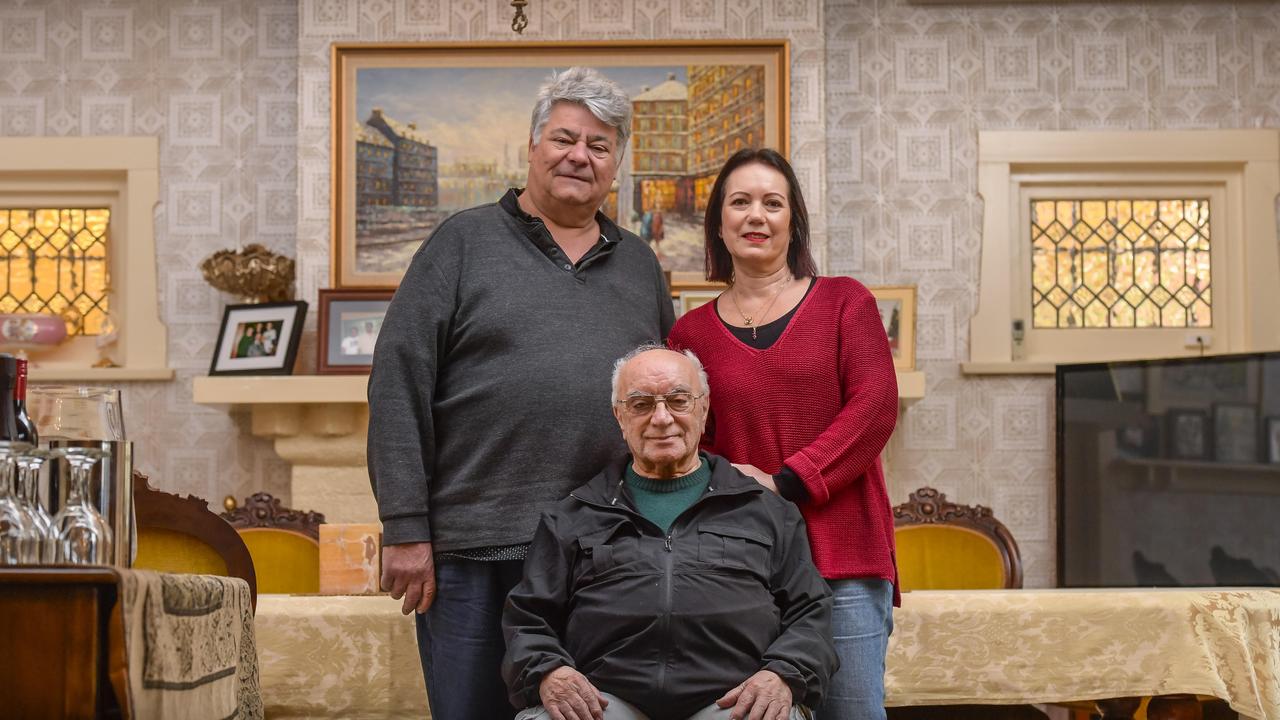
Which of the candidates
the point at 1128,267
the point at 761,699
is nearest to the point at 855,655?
the point at 761,699

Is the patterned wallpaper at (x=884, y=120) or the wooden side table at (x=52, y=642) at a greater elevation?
the patterned wallpaper at (x=884, y=120)

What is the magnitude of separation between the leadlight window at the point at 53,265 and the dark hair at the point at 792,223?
359 centimetres

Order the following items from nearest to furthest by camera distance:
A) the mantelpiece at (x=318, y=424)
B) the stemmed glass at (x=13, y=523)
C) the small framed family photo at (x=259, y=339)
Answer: the stemmed glass at (x=13, y=523)
the mantelpiece at (x=318, y=424)
the small framed family photo at (x=259, y=339)

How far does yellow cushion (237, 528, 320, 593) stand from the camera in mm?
3523

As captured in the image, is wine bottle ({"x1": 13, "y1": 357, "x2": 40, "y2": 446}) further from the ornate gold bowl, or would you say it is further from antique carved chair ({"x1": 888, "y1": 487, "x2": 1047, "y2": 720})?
the ornate gold bowl

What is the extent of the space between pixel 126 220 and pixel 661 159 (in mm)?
2206

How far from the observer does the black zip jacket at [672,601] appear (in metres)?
1.96

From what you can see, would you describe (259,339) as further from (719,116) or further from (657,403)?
(657,403)

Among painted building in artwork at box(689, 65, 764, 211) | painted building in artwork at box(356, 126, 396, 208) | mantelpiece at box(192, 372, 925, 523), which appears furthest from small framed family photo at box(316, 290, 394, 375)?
painted building in artwork at box(689, 65, 764, 211)

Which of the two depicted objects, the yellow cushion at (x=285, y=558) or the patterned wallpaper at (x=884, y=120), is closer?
the yellow cushion at (x=285, y=558)

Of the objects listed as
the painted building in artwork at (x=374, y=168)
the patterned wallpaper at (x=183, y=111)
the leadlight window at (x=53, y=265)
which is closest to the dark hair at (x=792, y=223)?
the painted building in artwork at (x=374, y=168)

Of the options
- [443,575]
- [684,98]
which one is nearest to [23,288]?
[684,98]

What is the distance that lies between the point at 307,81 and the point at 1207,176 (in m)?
3.64

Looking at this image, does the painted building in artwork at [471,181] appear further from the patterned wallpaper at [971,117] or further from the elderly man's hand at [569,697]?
the elderly man's hand at [569,697]
